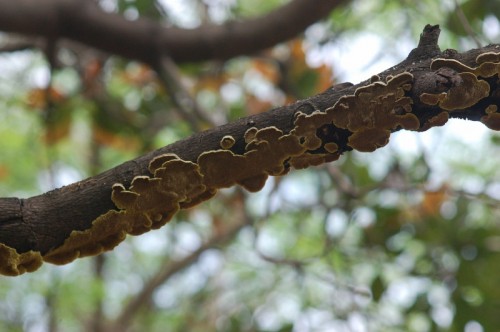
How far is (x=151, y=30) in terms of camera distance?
185 centimetres

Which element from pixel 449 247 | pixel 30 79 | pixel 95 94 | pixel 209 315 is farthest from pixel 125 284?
pixel 449 247

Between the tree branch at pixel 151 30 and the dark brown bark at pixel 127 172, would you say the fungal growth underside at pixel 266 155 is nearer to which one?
the dark brown bark at pixel 127 172

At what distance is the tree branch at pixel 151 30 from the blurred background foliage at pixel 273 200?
7cm

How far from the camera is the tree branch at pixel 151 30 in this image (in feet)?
5.58

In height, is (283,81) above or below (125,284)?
below

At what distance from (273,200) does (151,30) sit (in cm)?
55

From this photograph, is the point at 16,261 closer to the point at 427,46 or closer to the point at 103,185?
the point at 103,185

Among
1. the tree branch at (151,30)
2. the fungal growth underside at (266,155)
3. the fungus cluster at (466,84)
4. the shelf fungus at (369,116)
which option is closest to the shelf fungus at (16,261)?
the fungal growth underside at (266,155)

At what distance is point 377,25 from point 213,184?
2.11 m

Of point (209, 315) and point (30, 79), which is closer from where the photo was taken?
point (30, 79)

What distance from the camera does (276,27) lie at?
1.78 meters

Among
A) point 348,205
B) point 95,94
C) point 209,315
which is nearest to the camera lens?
point 348,205

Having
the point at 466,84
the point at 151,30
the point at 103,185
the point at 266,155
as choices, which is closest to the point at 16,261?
the point at 103,185

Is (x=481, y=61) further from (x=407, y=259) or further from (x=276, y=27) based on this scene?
(x=407, y=259)
